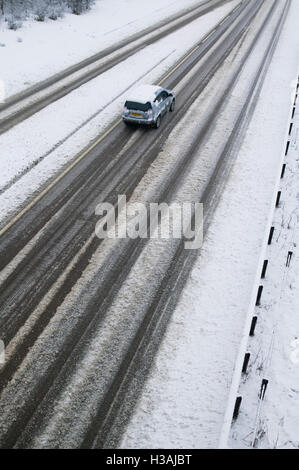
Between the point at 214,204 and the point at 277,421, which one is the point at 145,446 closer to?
the point at 277,421

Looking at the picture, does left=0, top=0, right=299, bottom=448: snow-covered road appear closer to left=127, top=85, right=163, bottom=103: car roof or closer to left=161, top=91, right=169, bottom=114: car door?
left=161, top=91, right=169, bottom=114: car door

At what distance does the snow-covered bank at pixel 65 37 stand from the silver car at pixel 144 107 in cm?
818

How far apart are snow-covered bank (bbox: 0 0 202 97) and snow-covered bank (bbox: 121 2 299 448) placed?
15.4m

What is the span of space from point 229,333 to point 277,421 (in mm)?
2422

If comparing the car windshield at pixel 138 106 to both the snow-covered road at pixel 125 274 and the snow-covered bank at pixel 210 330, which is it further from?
the snow-covered bank at pixel 210 330

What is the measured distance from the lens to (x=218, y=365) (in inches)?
381

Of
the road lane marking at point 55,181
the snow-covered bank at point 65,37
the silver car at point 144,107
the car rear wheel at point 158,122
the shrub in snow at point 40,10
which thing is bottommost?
the road lane marking at point 55,181

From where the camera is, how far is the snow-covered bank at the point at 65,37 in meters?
26.7

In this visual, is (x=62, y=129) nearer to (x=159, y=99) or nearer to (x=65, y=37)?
(x=159, y=99)

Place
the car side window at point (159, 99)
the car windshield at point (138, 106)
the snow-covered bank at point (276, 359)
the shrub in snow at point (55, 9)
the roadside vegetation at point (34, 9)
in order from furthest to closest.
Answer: the shrub in snow at point (55, 9)
the roadside vegetation at point (34, 9)
the car side window at point (159, 99)
the car windshield at point (138, 106)
the snow-covered bank at point (276, 359)

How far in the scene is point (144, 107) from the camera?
19297mm

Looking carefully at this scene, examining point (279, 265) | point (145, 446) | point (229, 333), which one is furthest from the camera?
point (279, 265)

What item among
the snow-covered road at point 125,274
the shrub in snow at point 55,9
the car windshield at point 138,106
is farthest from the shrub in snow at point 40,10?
the car windshield at point 138,106

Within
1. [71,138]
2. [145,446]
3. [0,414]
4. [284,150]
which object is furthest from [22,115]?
[145,446]
